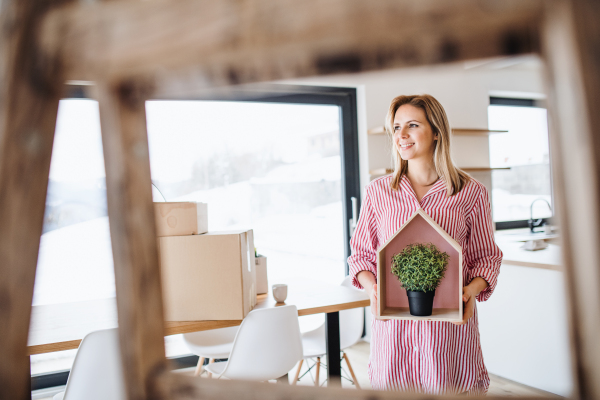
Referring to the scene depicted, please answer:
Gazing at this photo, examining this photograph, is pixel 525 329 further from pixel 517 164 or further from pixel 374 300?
pixel 517 164

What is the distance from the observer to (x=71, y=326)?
6.16ft

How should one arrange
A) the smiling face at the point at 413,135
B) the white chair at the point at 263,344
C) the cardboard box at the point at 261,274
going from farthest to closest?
the cardboard box at the point at 261,274, the white chair at the point at 263,344, the smiling face at the point at 413,135

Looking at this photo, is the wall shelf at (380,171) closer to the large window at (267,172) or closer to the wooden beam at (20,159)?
the large window at (267,172)

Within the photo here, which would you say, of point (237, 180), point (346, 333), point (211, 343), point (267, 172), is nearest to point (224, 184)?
point (237, 180)

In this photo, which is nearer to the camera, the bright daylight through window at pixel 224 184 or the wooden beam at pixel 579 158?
the wooden beam at pixel 579 158

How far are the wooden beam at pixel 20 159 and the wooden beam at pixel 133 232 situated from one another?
0.05 meters

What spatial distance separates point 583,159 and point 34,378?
3573 mm

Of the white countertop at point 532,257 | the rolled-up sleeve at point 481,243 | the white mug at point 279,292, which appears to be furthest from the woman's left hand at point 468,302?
the white countertop at point 532,257

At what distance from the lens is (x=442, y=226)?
1.46 m

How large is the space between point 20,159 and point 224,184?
342cm

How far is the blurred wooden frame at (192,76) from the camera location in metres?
0.21

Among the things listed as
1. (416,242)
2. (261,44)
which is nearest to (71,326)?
(416,242)

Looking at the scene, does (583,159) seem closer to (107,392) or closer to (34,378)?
(107,392)

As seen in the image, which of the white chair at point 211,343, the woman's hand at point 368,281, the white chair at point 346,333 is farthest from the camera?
the white chair at point 346,333
